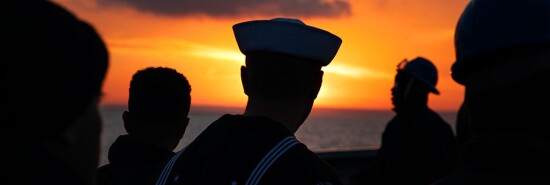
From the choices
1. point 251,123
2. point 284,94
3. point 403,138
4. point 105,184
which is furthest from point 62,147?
point 403,138

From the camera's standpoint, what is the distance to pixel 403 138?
5.55 m

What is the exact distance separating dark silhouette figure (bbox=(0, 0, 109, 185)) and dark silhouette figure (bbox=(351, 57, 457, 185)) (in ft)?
14.5

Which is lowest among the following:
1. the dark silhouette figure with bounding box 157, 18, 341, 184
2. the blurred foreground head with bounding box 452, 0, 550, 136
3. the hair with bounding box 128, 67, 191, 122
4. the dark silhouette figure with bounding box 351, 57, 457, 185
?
the dark silhouette figure with bounding box 351, 57, 457, 185

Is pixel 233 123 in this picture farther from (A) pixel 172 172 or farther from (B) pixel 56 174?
(B) pixel 56 174

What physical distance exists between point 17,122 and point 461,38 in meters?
1.45

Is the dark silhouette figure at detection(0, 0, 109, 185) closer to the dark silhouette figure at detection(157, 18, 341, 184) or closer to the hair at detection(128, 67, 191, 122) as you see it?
the dark silhouette figure at detection(157, 18, 341, 184)

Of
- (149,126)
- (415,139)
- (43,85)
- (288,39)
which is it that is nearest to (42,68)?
(43,85)

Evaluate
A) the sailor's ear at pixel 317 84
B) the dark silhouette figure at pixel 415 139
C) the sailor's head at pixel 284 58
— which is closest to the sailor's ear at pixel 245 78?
the sailor's head at pixel 284 58

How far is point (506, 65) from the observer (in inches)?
71.7

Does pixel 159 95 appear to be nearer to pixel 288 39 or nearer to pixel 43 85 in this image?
pixel 288 39

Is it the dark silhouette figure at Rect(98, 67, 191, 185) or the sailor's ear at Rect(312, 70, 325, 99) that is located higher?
the sailor's ear at Rect(312, 70, 325, 99)

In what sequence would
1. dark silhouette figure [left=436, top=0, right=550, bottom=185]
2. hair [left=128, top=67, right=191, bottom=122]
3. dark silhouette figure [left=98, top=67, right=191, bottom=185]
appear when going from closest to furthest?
dark silhouette figure [left=436, top=0, right=550, bottom=185], dark silhouette figure [left=98, top=67, right=191, bottom=185], hair [left=128, top=67, right=191, bottom=122]

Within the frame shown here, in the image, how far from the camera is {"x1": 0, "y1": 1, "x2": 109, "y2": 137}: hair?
47.7 inches

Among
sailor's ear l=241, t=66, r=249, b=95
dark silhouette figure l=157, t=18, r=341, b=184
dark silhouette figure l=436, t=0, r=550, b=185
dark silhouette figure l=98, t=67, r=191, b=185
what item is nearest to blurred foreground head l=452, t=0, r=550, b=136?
dark silhouette figure l=436, t=0, r=550, b=185
